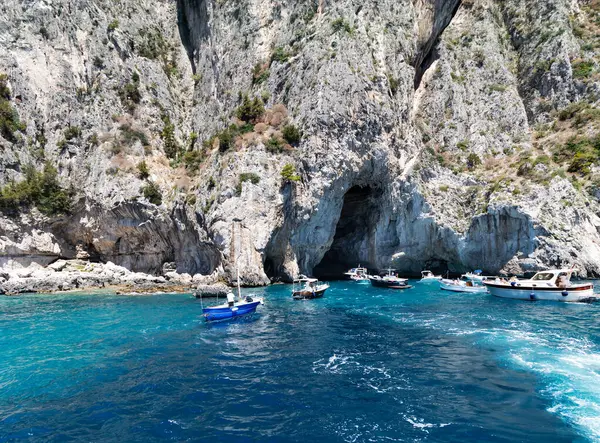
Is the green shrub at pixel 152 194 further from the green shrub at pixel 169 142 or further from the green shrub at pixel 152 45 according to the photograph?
the green shrub at pixel 152 45

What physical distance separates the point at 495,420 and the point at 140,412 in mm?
11438

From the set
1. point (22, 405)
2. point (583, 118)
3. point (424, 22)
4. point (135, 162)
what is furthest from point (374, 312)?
point (424, 22)

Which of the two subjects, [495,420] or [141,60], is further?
[141,60]

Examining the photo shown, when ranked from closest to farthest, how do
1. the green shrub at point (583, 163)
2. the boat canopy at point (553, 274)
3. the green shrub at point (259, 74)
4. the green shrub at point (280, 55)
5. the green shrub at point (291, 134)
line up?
the boat canopy at point (553, 274) < the green shrub at point (291, 134) < the green shrub at point (583, 163) < the green shrub at point (280, 55) < the green shrub at point (259, 74)

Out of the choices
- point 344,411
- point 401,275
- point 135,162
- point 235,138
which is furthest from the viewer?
point 401,275

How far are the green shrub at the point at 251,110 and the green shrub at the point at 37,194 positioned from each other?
87.1 ft

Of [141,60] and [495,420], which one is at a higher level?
[141,60]

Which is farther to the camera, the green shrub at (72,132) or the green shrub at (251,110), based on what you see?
the green shrub at (72,132)

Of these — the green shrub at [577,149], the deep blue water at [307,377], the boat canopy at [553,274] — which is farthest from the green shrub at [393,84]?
the deep blue water at [307,377]

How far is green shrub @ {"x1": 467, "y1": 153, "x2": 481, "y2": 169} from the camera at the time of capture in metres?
54.8

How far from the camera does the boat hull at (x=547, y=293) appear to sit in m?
30.4

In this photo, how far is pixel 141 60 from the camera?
59469 mm

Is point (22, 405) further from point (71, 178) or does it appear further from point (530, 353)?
A: point (71, 178)

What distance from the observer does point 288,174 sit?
43938mm
